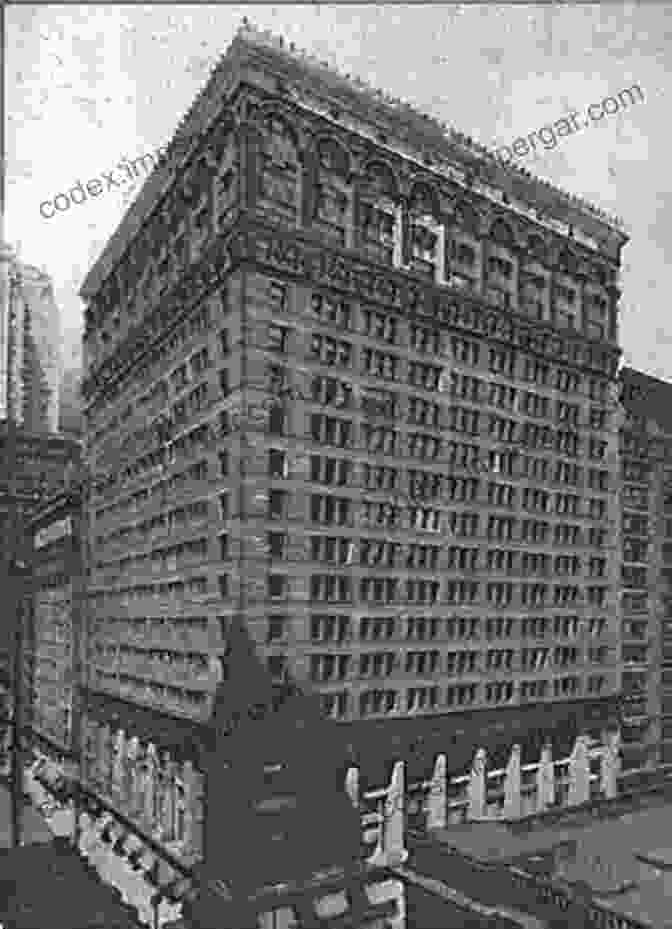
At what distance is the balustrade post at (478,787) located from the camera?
20.1m

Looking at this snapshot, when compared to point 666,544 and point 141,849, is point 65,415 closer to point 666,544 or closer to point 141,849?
point 141,849

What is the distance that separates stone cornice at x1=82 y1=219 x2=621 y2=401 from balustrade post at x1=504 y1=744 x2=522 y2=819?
1097 centimetres

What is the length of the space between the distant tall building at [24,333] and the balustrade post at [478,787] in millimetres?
13448

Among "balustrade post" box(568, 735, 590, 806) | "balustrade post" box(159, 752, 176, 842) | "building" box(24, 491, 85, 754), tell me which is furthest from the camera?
"building" box(24, 491, 85, 754)

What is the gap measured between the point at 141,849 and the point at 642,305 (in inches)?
648

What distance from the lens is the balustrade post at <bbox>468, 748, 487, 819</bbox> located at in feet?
66.1

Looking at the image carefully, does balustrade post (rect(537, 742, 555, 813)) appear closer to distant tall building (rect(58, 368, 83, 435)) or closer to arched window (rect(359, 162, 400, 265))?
arched window (rect(359, 162, 400, 265))

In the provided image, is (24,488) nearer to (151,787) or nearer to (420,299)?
(151,787)

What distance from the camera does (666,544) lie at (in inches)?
1188

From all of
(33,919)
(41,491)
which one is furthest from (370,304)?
(33,919)

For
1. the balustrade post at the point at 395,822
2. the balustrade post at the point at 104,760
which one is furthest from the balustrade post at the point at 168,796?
the balustrade post at the point at 104,760

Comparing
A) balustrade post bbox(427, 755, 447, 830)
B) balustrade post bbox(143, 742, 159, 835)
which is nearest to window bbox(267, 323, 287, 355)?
balustrade post bbox(143, 742, 159, 835)

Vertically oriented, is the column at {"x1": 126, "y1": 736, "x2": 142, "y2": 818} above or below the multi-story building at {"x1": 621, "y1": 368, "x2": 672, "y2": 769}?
below

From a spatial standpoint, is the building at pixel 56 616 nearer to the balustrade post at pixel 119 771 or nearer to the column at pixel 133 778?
the balustrade post at pixel 119 771
